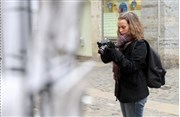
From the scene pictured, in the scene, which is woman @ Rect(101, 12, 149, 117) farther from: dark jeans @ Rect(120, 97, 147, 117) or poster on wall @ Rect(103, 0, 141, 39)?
poster on wall @ Rect(103, 0, 141, 39)

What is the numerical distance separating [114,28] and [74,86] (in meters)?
12.4

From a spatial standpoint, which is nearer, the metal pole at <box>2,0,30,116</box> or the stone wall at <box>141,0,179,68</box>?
the metal pole at <box>2,0,30,116</box>

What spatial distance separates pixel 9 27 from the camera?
2.85 ft

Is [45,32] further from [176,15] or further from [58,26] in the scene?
[176,15]

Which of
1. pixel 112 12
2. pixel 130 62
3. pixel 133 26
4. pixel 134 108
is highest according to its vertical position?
pixel 112 12

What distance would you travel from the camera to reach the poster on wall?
12664 mm

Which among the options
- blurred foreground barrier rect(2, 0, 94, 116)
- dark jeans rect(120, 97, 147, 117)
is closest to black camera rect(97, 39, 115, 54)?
dark jeans rect(120, 97, 147, 117)

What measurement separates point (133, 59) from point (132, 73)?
0.14 m

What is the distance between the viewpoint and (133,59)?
3346 mm

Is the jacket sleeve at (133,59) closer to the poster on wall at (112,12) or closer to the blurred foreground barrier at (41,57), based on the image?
the blurred foreground barrier at (41,57)

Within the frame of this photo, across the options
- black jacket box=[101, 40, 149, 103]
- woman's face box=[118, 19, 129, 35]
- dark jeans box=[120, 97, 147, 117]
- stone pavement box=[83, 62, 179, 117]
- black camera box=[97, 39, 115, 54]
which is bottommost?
stone pavement box=[83, 62, 179, 117]

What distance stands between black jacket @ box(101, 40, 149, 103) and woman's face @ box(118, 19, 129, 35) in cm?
12

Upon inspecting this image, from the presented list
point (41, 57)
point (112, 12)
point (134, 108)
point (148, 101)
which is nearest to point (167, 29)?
point (112, 12)

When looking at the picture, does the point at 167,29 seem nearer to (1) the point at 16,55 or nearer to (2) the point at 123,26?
(2) the point at 123,26
